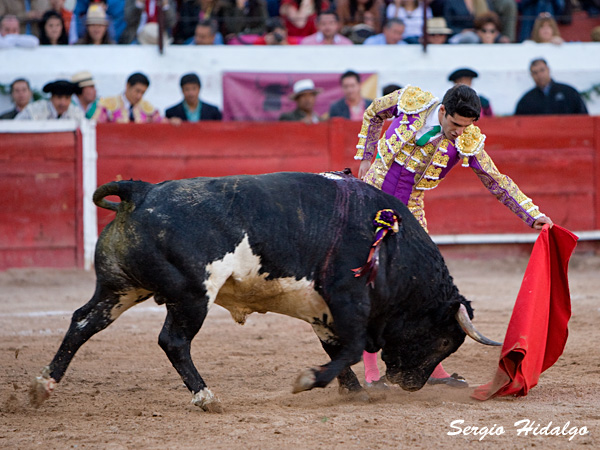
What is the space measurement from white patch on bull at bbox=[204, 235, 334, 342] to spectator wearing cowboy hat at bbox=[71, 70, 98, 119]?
4535 millimetres

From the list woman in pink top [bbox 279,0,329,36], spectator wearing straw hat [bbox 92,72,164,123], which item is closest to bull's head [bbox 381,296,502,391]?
spectator wearing straw hat [bbox 92,72,164,123]

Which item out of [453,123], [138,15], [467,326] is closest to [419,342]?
[467,326]

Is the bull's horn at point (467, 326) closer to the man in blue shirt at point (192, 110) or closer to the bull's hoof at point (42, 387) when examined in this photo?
the bull's hoof at point (42, 387)

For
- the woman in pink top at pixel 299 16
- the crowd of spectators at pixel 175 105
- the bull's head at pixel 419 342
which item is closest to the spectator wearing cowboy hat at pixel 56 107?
the crowd of spectators at pixel 175 105

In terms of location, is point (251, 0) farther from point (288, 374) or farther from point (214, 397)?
point (214, 397)

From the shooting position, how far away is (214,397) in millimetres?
3049

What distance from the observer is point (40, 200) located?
6977 mm

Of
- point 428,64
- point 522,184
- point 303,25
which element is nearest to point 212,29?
point 303,25

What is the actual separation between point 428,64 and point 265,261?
612 centimetres

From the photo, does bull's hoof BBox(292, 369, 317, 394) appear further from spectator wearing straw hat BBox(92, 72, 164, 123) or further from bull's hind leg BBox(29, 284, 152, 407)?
spectator wearing straw hat BBox(92, 72, 164, 123)

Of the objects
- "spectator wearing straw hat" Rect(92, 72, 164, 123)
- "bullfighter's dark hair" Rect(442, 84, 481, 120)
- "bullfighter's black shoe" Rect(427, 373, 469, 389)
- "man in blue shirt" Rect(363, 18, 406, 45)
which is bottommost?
"bullfighter's black shoe" Rect(427, 373, 469, 389)

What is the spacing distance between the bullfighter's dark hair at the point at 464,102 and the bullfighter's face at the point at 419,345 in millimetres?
751

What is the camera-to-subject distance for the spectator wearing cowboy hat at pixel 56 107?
7023 mm

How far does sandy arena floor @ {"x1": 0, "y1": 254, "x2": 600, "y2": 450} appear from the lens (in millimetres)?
2680
